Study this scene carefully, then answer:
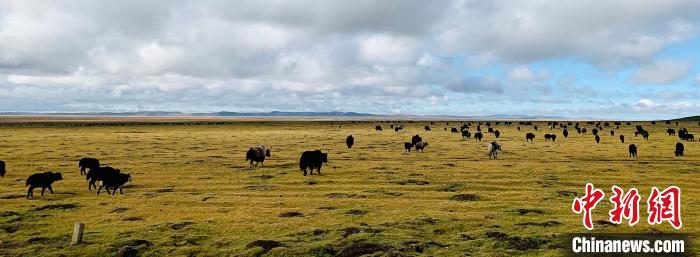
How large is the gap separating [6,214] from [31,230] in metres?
3.45

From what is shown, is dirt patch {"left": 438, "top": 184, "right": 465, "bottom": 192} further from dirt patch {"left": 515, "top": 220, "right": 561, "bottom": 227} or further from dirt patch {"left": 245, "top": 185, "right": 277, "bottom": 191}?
dirt patch {"left": 245, "top": 185, "right": 277, "bottom": 191}

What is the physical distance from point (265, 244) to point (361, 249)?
308 centimetres

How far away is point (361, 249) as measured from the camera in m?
13.8

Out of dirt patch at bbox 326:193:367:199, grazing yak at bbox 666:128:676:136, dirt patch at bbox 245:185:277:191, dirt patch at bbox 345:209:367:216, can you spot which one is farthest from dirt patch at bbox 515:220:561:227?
grazing yak at bbox 666:128:676:136

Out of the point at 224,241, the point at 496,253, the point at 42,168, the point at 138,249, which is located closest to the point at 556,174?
the point at 496,253

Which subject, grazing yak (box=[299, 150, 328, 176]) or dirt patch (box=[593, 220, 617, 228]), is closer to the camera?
dirt patch (box=[593, 220, 617, 228])

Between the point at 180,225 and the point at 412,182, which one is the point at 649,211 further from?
the point at 180,225

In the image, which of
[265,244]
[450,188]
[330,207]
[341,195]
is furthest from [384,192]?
[265,244]

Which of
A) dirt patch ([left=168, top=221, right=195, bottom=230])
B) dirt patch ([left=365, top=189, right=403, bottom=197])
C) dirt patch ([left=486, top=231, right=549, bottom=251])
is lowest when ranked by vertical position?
dirt patch ([left=168, top=221, right=195, bottom=230])

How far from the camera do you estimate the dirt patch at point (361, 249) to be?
1347 centimetres

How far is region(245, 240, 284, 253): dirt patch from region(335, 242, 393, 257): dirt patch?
2.16 m

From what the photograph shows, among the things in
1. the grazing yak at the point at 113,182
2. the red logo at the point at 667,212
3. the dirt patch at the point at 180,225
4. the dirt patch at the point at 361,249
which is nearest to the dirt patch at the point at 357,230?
the dirt patch at the point at 361,249

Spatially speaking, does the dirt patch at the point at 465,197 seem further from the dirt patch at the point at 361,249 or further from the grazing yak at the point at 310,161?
the grazing yak at the point at 310,161

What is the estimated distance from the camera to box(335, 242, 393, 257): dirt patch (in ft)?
44.2
